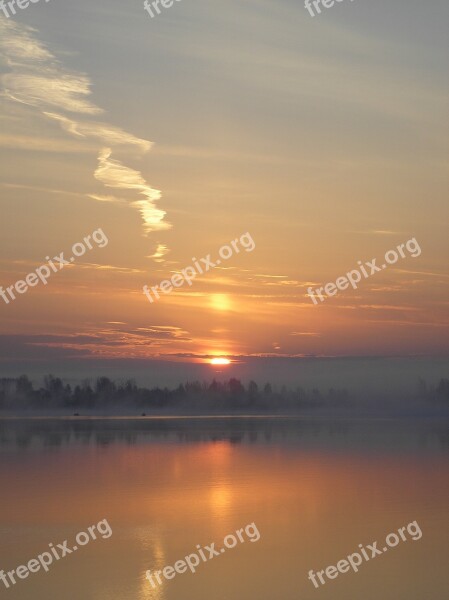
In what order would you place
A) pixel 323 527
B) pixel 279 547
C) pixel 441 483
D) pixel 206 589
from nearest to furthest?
pixel 206 589 → pixel 279 547 → pixel 323 527 → pixel 441 483

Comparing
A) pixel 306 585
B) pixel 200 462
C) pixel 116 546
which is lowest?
pixel 306 585

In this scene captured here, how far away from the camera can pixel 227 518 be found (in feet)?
59.2

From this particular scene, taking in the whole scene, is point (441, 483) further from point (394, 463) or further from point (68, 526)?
point (68, 526)

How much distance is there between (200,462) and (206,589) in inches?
681

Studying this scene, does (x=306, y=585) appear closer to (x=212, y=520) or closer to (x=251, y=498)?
(x=212, y=520)

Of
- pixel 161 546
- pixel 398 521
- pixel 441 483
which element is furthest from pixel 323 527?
pixel 441 483

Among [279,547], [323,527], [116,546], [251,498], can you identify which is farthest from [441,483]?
[116,546]

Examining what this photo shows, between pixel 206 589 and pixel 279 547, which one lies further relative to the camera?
pixel 279 547

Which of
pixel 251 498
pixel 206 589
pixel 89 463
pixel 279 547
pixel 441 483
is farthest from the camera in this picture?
pixel 89 463

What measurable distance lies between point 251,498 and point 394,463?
33.8 ft

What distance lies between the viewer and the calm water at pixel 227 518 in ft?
42.7

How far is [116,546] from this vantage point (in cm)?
1563

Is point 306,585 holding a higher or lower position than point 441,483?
lower

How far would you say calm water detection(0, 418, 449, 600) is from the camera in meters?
13.0
